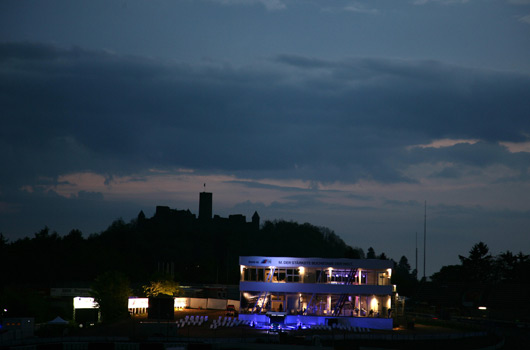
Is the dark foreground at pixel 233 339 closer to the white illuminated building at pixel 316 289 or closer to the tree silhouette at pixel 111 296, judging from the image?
the white illuminated building at pixel 316 289

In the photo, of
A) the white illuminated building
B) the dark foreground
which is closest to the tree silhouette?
the dark foreground

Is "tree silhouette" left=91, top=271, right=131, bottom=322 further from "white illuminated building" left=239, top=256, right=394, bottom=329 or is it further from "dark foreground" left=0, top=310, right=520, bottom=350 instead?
"white illuminated building" left=239, top=256, right=394, bottom=329

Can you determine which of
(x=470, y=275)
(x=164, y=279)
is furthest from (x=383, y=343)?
(x=470, y=275)

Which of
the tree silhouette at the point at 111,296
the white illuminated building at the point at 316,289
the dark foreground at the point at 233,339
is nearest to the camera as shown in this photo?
the dark foreground at the point at 233,339

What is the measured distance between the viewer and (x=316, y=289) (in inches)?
2539

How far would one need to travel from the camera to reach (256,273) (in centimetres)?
6706

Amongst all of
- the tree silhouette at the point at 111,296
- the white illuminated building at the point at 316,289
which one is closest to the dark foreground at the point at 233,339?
the white illuminated building at the point at 316,289

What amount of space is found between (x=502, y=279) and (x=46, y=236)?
93.3 meters

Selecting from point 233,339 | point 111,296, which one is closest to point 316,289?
point 233,339

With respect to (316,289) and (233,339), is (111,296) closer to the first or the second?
(316,289)

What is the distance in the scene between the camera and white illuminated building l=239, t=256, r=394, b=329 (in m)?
63.8

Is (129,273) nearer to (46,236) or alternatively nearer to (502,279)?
(46,236)

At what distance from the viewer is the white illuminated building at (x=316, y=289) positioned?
63812 mm

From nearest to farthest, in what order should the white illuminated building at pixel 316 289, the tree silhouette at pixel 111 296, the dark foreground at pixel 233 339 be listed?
the dark foreground at pixel 233 339, the white illuminated building at pixel 316 289, the tree silhouette at pixel 111 296
